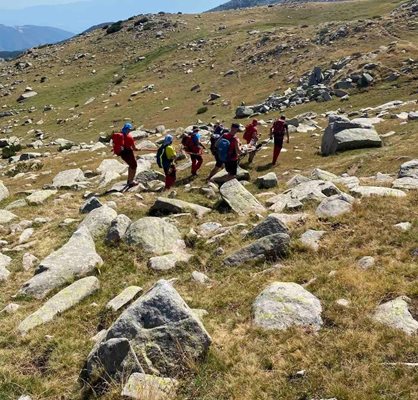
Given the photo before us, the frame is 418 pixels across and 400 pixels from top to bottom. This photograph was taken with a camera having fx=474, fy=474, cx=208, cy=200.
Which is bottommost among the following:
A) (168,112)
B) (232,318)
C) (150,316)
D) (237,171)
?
(168,112)

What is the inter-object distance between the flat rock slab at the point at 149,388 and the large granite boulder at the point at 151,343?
0.72ft

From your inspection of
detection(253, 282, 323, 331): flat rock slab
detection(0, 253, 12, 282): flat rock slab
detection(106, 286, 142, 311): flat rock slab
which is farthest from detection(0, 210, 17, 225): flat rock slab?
detection(253, 282, 323, 331): flat rock slab

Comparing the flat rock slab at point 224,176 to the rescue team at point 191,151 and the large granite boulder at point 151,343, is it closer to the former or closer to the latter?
the rescue team at point 191,151

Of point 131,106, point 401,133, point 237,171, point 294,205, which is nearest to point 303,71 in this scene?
point 131,106

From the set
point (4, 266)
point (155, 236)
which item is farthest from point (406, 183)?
point (4, 266)

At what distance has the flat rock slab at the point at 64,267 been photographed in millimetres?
11547

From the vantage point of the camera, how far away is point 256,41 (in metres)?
66.5

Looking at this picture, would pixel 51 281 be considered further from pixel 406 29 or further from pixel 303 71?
pixel 406 29

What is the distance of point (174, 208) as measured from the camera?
1577 centimetres

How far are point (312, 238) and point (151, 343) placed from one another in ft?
17.9

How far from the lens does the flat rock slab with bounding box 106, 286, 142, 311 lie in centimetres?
995

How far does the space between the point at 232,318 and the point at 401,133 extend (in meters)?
19.1

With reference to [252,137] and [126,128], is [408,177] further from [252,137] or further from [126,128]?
[126,128]

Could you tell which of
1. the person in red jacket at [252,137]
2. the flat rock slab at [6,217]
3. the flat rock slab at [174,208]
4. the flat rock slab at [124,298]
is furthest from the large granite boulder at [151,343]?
the person in red jacket at [252,137]
